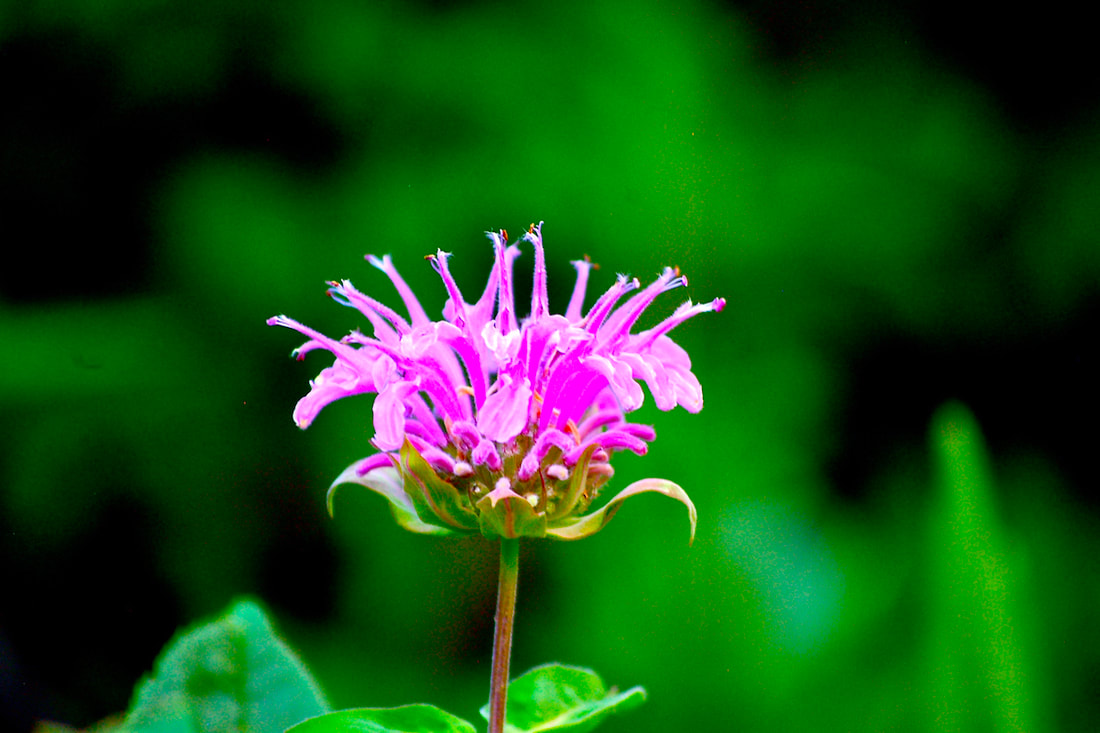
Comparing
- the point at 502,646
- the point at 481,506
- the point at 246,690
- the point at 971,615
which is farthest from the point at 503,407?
the point at 971,615

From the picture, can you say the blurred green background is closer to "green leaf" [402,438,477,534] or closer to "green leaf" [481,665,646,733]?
"green leaf" [481,665,646,733]

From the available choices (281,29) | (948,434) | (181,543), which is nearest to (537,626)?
(181,543)

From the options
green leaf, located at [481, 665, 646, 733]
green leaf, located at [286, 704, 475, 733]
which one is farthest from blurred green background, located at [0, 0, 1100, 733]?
green leaf, located at [286, 704, 475, 733]

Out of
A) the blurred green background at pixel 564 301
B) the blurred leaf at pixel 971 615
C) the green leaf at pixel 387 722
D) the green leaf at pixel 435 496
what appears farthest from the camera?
the blurred green background at pixel 564 301

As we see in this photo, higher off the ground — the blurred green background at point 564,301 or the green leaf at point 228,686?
the blurred green background at point 564,301

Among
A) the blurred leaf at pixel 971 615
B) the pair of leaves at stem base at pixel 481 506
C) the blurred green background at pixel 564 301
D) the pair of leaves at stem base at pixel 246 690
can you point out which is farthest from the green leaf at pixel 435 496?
the blurred green background at pixel 564 301

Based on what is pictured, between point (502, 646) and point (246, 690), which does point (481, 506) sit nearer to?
point (502, 646)

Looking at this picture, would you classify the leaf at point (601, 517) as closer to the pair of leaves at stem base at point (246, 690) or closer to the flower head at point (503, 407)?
the flower head at point (503, 407)

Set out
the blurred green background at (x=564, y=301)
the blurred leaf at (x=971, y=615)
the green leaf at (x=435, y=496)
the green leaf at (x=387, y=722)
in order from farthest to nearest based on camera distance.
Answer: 1. the blurred green background at (x=564, y=301)
2. the blurred leaf at (x=971, y=615)
3. the green leaf at (x=435, y=496)
4. the green leaf at (x=387, y=722)
